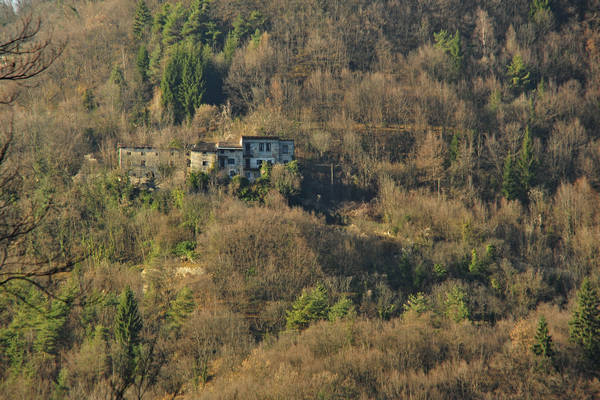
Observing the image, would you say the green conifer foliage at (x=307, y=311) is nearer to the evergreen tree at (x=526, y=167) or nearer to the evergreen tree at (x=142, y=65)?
the evergreen tree at (x=526, y=167)

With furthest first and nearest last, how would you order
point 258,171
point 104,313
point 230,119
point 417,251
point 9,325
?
point 230,119 → point 258,171 → point 417,251 → point 104,313 → point 9,325

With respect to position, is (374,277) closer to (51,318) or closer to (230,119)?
(51,318)

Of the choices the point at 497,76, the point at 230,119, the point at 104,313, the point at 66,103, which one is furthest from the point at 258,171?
the point at 497,76

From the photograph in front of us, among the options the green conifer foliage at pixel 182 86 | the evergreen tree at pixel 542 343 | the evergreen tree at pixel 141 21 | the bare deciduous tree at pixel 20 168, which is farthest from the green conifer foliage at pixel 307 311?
the evergreen tree at pixel 141 21

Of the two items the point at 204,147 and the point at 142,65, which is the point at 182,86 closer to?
the point at 142,65

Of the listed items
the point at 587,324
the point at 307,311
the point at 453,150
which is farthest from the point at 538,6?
the point at 307,311
